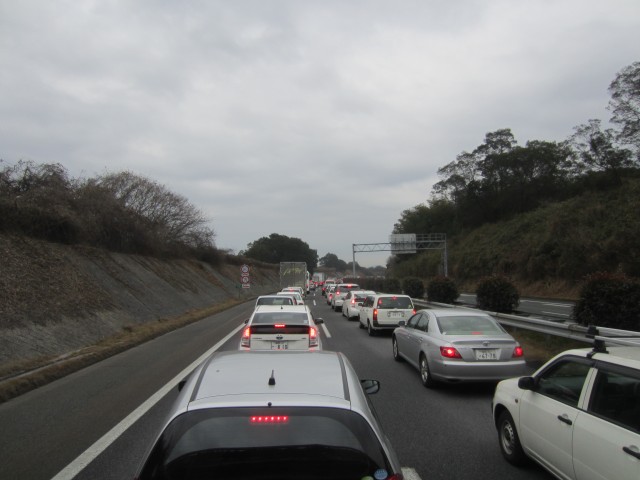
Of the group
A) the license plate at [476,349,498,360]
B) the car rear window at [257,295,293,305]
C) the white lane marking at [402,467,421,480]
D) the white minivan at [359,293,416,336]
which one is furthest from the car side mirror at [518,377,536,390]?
the car rear window at [257,295,293,305]

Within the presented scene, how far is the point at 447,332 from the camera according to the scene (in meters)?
9.28

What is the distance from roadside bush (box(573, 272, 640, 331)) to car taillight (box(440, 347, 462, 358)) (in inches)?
171

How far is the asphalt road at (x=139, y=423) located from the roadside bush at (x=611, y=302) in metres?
3.75

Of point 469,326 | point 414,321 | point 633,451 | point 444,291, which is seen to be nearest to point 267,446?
point 633,451

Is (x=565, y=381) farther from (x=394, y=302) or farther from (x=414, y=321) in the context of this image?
(x=394, y=302)

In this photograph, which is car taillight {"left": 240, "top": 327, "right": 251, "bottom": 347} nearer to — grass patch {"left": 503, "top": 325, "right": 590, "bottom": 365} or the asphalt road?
the asphalt road

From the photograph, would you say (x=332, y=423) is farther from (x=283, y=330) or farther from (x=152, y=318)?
(x=152, y=318)

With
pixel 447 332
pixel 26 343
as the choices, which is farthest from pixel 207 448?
pixel 26 343

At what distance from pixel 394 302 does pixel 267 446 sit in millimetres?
15335

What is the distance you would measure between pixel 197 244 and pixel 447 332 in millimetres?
51684

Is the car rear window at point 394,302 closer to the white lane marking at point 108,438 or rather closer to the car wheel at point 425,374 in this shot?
the car wheel at point 425,374

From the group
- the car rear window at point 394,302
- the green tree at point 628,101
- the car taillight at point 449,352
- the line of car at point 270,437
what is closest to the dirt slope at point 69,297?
the car taillight at point 449,352

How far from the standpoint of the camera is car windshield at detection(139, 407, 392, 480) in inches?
108

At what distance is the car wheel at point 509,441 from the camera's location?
5230 mm
